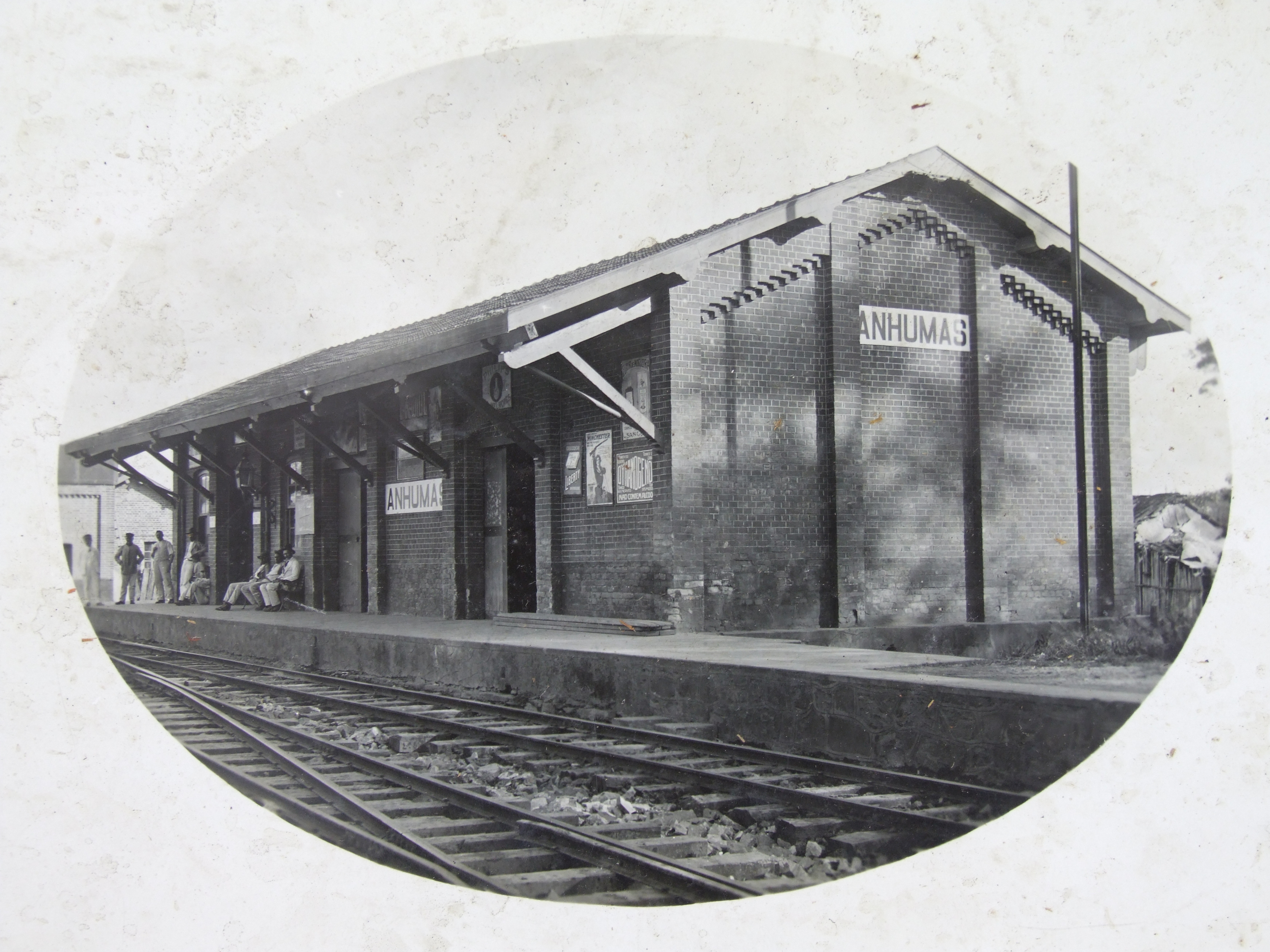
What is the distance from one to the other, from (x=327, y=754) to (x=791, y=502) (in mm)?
6380

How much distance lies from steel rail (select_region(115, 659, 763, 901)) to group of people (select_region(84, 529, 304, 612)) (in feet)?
35.5

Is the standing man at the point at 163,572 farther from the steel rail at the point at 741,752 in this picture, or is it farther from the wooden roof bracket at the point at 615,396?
the wooden roof bracket at the point at 615,396

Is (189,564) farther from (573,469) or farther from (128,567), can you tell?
(573,469)

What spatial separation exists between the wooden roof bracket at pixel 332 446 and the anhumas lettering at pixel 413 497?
1.55 ft

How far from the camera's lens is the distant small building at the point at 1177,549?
20.5ft

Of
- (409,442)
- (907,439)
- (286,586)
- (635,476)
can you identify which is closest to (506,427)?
(635,476)

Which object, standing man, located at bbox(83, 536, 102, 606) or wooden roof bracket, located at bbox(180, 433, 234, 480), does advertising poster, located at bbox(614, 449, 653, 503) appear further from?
standing man, located at bbox(83, 536, 102, 606)

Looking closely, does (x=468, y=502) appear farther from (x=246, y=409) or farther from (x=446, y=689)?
(x=446, y=689)

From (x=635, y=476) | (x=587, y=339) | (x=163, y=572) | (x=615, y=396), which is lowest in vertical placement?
(x=163, y=572)

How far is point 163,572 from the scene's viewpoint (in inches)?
893

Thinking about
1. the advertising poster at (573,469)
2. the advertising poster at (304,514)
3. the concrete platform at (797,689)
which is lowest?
the concrete platform at (797,689)

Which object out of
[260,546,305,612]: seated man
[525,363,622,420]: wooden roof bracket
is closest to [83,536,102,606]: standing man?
[260,546,305,612]: seated man

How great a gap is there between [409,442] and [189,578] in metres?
8.95

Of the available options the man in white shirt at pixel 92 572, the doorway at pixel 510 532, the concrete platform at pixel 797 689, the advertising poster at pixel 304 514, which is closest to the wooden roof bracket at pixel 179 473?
the advertising poster at pixel 304 514
